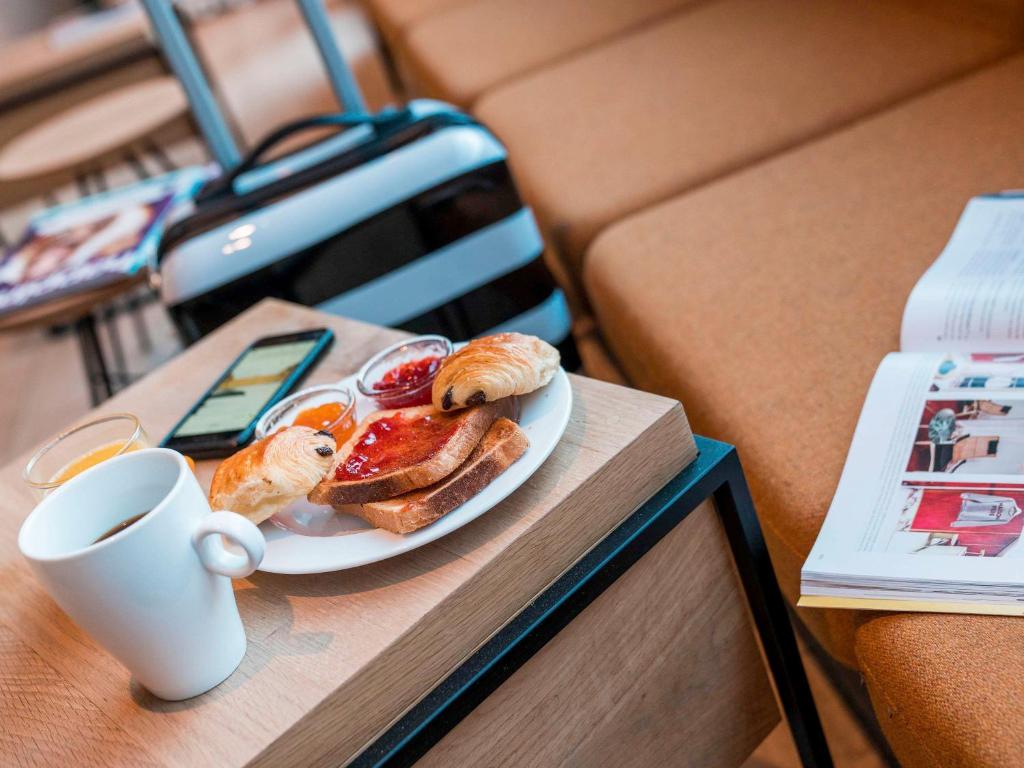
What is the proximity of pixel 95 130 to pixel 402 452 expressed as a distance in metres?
2.68

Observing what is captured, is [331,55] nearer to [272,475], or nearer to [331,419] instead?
[331,419]

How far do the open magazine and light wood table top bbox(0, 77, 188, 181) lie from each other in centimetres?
243

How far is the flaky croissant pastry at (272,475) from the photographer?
0.70 m

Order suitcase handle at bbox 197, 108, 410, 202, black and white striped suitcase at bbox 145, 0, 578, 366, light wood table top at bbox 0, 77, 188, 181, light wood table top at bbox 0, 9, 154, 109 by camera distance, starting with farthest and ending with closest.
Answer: light wood table top at bbox 0, 9, 154, 109, light wood table top at bbox 0, 77, 188, 181, suitcase handle at bbox 197, 108, 410, 202, black and white striped suitcase at bbox 145, 0, 578, 366

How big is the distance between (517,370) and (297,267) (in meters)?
0.72

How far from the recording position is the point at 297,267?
139 cm

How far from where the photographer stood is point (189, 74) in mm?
1946

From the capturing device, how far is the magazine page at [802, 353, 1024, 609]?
2.38ft

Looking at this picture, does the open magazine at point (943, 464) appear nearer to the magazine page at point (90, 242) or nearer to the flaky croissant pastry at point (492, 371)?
the flaky croissant pastry at point (492, 371)

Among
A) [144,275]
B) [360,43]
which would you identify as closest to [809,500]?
[144,275]

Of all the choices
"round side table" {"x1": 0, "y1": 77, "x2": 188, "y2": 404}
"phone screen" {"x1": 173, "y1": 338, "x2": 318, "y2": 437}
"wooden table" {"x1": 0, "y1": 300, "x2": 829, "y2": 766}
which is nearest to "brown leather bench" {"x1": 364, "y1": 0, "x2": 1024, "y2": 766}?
"wooden table" {"x1": 0, "y1": 300, "x2": 829, "y2": 766}

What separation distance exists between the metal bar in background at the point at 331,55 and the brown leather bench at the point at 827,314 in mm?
845

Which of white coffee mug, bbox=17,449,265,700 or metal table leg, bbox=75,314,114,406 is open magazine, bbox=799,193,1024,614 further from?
metal table leg, bbox=75,314,114,406

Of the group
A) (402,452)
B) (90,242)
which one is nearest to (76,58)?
(90,242)
